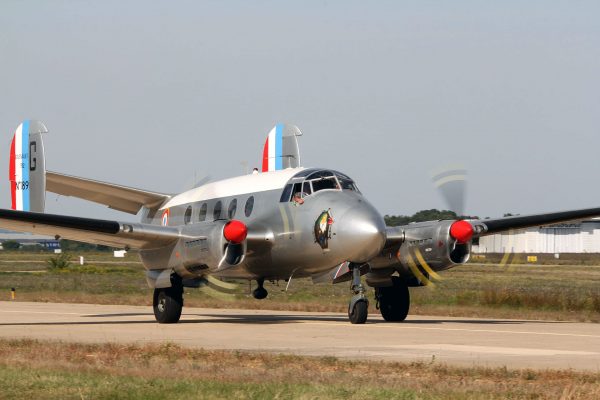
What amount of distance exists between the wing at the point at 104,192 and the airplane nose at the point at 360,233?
8.00 metres

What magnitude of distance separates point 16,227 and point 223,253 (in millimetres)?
5589

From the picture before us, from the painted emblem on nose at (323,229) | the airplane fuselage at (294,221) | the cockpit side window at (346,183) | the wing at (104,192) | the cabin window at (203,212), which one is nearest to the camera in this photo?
the airplane fuselage at (294,221)

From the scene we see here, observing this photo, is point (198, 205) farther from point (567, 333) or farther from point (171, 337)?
point (567, 333)

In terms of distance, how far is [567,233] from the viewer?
137875mm

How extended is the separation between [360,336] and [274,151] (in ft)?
43.5

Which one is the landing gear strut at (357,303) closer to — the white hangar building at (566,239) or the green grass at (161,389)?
the green grass at (161,389)

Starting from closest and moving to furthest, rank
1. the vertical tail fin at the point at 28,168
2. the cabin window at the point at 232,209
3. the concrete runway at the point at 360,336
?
the concrete runway at the point at 360,336 < the cabin window at the point at 232,209 < the vertical tail fin at the point at 28,168

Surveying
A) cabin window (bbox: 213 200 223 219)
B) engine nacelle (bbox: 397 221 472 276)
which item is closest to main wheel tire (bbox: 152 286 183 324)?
cabin window (bbox: 213 200 223 219)

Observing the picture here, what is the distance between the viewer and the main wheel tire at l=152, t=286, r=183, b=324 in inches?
1015

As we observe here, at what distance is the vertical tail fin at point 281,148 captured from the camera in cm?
3281

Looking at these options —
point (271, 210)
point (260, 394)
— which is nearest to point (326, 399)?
point (260, 394)

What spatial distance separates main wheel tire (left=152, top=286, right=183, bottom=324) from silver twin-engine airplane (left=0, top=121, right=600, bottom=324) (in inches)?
1.0

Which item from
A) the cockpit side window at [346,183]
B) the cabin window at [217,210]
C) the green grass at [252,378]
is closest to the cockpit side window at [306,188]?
the cockpit side window at [346,183]

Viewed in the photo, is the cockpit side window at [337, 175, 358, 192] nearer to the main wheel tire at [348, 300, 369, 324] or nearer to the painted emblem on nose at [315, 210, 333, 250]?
the painted emblem on nose at [315, 210, 333, 250]
